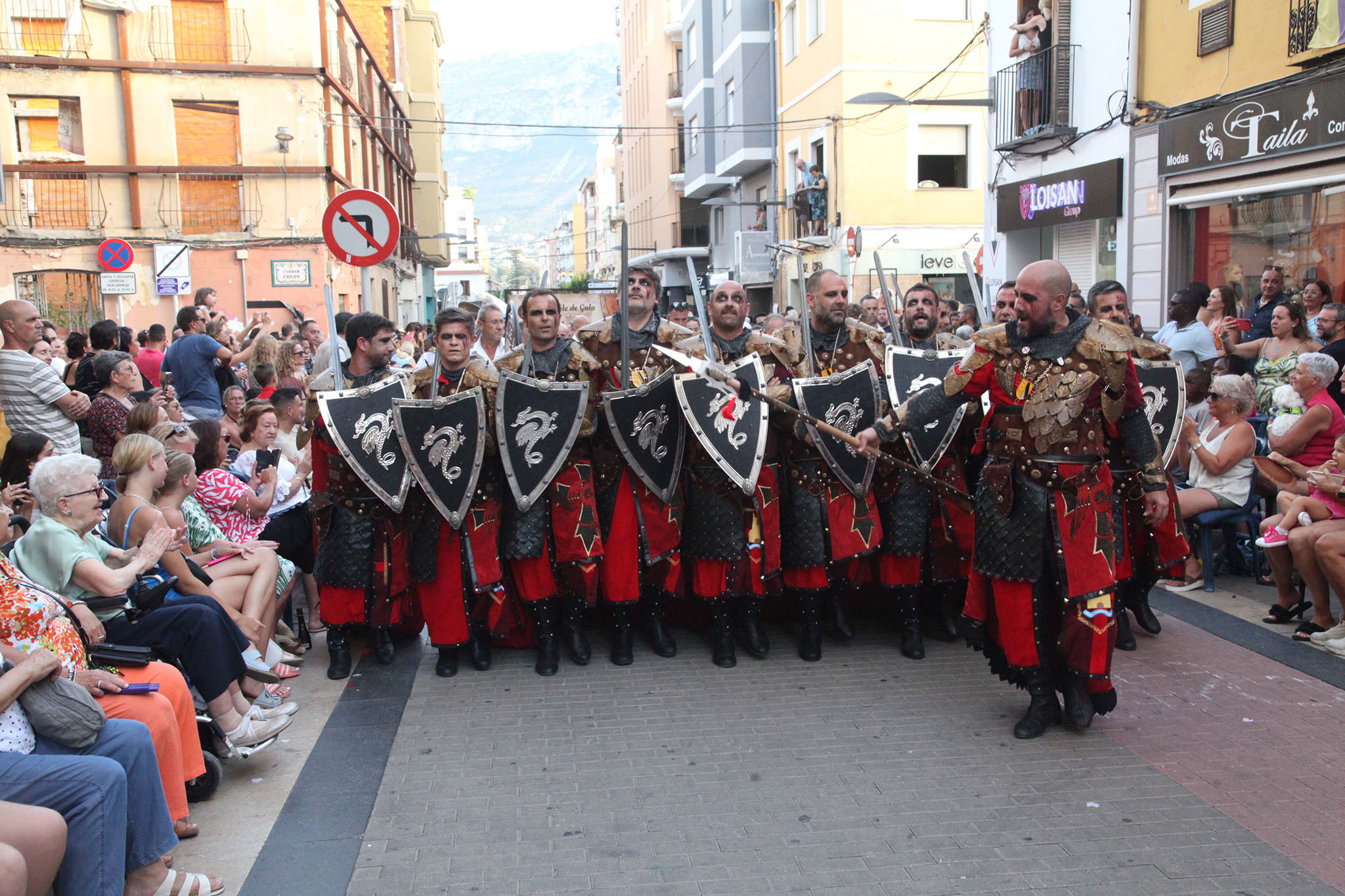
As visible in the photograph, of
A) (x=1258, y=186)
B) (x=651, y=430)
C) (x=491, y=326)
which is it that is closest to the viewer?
(x=651, y=430)

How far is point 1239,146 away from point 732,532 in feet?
25.9

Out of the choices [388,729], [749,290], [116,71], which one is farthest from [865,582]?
[749,290]

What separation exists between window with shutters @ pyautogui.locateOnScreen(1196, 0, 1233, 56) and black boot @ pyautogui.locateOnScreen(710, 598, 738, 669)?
8.59 metres

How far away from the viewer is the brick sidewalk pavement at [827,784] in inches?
134

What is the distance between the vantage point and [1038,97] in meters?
14.3

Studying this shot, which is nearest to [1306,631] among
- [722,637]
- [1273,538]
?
[1273,538]

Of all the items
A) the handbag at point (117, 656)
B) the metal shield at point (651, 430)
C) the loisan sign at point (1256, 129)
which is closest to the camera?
the handbag at point (117, 656)

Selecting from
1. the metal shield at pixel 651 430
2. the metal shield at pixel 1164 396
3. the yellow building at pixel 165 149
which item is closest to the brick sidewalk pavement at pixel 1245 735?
the metal shield at pixel 1164 396

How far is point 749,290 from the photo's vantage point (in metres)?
31.7

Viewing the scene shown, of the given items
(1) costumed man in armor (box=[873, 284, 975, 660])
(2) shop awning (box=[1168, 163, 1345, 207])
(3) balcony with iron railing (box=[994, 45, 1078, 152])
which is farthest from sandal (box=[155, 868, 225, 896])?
(3) balcony with iron railing (box=[994, 45, 1078, 152])

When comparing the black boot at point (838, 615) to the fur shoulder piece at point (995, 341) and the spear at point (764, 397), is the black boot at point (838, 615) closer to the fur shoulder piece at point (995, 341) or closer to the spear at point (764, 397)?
the spear at point (764, 397)

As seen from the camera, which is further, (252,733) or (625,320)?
(625,320)

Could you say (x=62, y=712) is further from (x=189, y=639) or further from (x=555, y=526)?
(x=555, y=526)

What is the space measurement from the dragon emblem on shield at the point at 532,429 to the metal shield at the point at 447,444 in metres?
0.17
